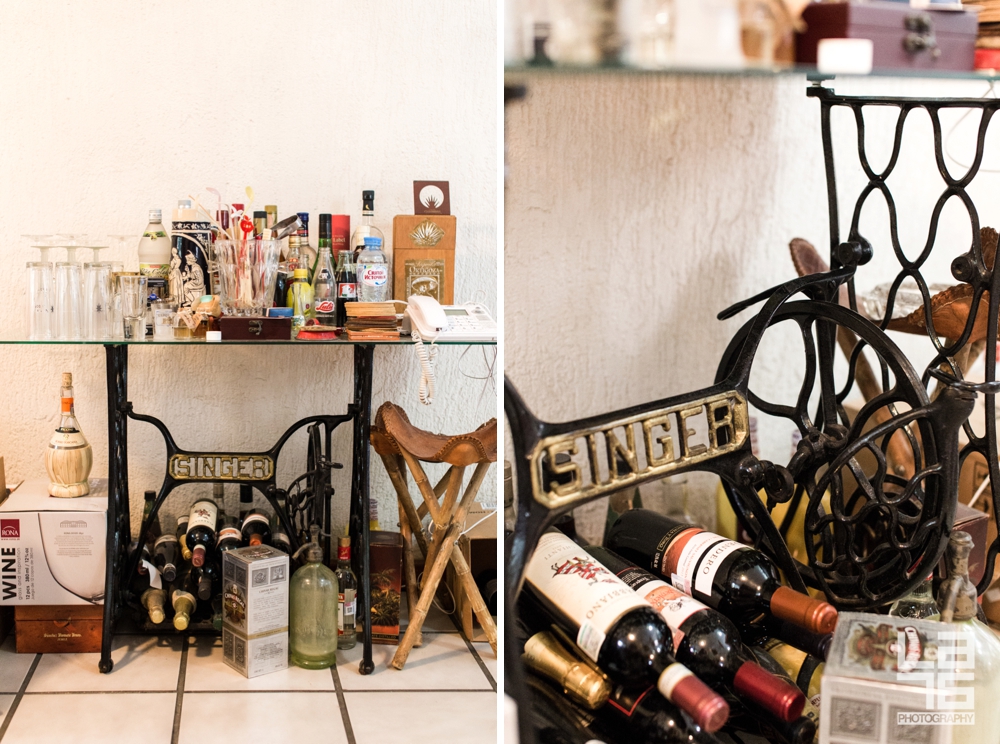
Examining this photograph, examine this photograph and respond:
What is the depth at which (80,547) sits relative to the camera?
5.97ft

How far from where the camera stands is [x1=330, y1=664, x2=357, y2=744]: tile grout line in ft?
5.35

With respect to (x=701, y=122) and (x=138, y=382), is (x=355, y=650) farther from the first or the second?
(x=701, y=122)

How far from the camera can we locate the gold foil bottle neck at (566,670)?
711 mm

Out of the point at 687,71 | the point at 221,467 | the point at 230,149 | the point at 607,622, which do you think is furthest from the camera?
the point at 230,149

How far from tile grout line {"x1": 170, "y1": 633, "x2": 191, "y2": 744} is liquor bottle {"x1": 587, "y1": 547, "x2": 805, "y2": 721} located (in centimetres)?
116

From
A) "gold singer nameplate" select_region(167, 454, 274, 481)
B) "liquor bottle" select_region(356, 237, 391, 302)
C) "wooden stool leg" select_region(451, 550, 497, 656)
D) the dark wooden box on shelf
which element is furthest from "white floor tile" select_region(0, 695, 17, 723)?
the dark wooden box on shelf

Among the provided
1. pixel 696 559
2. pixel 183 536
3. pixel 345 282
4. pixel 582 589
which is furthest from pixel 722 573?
pixel 183 536

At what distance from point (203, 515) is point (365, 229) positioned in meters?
0.73

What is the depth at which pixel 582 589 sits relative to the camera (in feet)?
2.46

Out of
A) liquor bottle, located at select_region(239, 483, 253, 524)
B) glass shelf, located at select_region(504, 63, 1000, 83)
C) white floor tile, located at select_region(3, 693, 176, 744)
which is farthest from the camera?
liquor bottle, located at select_region(239, 483, 253, 524)

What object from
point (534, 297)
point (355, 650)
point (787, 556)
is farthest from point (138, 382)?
point (787, 556)

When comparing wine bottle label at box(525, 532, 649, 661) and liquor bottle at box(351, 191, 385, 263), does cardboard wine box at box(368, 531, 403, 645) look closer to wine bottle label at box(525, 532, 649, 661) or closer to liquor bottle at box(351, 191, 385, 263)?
liquor bottle at box(351, 191, 385, 263)

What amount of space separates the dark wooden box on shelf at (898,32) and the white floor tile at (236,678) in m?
1.59

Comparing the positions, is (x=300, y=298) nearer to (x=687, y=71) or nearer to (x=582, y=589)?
(x=582, y=589)
